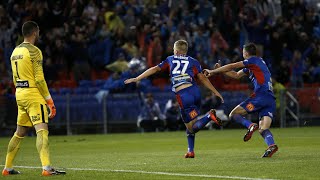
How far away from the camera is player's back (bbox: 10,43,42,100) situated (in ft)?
40.2

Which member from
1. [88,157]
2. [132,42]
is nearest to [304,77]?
[132,42]

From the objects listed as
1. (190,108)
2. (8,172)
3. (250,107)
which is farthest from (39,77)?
(250,107)

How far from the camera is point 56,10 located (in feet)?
101

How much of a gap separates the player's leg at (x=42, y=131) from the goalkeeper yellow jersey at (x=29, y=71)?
189 mm

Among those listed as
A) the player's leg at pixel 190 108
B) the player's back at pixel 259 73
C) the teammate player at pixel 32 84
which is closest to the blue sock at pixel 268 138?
the player's back at pixel 259 73

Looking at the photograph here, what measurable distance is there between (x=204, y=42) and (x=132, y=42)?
2.67 meters

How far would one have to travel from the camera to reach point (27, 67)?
483 inches

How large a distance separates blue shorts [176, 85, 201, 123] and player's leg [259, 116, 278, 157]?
1.28 meters

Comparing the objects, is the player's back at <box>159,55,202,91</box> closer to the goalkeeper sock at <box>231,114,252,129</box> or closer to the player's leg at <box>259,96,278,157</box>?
the goalkeeper sock at <box>231,114,252,129</box>

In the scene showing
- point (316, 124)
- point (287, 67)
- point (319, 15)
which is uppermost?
point (319, 15)

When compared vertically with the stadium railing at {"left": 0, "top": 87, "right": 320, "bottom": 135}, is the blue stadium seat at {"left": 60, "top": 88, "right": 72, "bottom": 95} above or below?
above

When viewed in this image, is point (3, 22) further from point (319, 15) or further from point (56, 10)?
point (319, 15)

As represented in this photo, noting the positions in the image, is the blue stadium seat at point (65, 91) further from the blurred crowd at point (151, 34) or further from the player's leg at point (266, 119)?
the player's leg at point (266, 119)

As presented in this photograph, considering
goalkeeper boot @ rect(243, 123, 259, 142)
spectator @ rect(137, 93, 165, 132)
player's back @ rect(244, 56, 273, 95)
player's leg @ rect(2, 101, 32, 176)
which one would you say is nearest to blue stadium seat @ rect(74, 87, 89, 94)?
spectator @ rect(137, 93, 165, 132)
